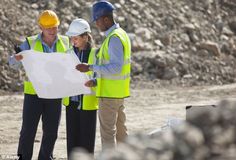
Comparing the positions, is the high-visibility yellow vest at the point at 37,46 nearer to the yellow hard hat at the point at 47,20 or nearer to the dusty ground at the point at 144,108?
the yellow hard hat at the point at 47,20

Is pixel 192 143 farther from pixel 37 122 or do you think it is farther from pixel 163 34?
pixel 163 34

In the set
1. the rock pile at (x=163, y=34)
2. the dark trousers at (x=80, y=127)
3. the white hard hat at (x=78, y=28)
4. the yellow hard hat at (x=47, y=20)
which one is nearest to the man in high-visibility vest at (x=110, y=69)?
the white hard hat at (x=78, y=28)

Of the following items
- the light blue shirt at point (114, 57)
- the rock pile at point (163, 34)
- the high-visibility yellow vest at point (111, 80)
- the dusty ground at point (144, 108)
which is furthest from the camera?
the rock pile at point (163, 34)

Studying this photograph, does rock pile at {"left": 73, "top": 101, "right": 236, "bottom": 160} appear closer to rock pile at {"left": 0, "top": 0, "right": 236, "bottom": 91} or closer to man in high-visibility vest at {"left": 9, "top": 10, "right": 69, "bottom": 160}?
man in high-visibility vest at {"left": 9, "top": 10, "right": 69, "bottom": 160}

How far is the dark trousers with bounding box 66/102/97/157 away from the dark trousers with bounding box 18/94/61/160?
0.28 meters

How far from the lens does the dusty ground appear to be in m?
10.5

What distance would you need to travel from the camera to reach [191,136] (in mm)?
3732

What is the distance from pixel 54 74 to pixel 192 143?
13.8ft

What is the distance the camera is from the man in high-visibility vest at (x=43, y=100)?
7809mm

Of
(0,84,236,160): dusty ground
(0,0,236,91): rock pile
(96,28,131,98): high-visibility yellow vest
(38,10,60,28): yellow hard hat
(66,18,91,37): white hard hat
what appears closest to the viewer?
(96,28,131,98): high-visibility yellow vest

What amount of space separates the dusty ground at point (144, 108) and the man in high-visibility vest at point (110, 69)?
1884mm

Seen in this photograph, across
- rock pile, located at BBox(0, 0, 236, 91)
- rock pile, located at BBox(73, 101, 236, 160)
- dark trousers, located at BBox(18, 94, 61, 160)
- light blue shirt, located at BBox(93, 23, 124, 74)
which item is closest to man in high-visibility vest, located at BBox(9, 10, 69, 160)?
dark trousers, located at BBox(18, 94, 61, 160)

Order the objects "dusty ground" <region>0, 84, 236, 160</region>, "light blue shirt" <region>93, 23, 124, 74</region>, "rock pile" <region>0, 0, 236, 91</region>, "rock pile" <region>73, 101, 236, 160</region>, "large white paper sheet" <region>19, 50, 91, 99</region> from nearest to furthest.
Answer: "rock pile" <region>73, 101, 236, 160</region> < "light blue shirt" <region>93, 23, 124, 74</region> < "large white paper sheet" <region>19, 50, 91, 99</region> < "dusty ground" <region>0, 84, 236, 160</region> < "rock pile" <region>0, 0, 236, 91</region>

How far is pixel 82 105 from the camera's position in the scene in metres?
7.58
